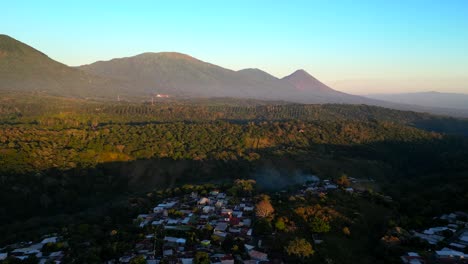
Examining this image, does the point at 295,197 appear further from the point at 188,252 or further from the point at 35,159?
the point at 35,159

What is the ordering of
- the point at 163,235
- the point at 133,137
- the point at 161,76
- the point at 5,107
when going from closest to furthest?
the point at 163,235, the point at 133,137, the point at 5,107, the point at 161,76

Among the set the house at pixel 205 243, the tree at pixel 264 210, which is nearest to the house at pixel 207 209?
the tree at pixel 264 210

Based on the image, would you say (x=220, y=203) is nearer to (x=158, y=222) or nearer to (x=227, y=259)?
(x=158, y=222)

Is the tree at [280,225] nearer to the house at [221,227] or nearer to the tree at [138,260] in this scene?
the house at [221,227]

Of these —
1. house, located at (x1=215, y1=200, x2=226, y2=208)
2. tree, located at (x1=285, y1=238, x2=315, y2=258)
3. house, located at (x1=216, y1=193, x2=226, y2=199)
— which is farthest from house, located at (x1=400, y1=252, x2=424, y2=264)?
house, located at (x1=216, y1=193, x2=226, y2=199)

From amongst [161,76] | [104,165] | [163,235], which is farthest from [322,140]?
[161,76]

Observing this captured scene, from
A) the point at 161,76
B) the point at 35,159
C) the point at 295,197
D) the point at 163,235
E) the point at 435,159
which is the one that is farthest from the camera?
the point at 161,76
